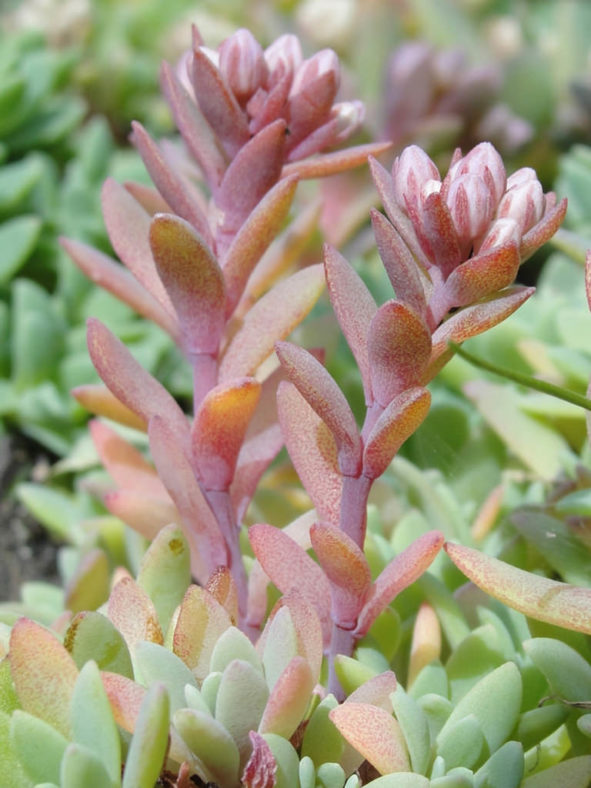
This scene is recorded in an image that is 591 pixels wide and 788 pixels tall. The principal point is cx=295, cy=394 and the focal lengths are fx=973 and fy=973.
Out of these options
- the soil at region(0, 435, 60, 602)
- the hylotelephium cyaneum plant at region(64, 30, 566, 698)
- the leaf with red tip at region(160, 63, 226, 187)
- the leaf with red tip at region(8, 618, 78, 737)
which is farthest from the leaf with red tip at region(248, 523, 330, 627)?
the soil at region(0, 435, 60, 602)

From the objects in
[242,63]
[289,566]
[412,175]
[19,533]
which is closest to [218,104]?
[242,63]

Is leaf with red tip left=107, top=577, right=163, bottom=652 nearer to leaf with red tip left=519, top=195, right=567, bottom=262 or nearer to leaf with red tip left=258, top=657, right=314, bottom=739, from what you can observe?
leaf with red tip left=258, top=657, right=314, bottom=739

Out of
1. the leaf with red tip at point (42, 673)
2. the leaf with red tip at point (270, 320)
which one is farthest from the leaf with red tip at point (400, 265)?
the leaf with red tip at point (42, 673)

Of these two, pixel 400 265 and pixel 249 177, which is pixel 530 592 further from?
pixel 249 177

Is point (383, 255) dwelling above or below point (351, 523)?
above

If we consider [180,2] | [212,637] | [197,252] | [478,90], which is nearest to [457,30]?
[478,90]

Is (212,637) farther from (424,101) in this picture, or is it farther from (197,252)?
(424,101)
